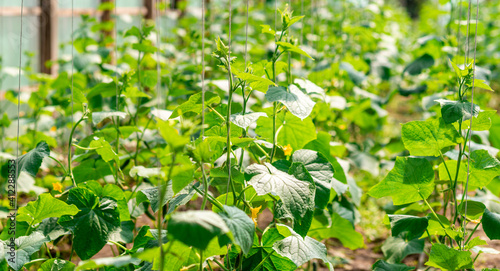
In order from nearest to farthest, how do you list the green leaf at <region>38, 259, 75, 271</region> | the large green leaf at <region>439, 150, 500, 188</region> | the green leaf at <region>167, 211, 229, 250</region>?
the green leaf at <region>167, 211, 229, 250</region>
the green leaf at <region>38, 259, 75, 271</region>
the large green leaf at <region>439, 150, 500, 188</region>

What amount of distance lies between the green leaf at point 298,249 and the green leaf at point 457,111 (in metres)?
0.54

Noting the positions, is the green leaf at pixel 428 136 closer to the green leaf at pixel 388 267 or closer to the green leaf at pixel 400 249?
the green leaf at pixel 388 267

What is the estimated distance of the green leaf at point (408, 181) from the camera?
1.64 meters

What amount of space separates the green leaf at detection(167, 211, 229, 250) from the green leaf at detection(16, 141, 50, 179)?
781 millimetres

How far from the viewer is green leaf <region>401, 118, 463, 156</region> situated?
1.66m

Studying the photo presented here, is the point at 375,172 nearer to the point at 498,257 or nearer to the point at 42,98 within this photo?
the point at 498,257

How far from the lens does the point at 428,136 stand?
1.67m

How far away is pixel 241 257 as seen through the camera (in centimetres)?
145

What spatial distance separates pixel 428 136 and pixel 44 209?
118cm

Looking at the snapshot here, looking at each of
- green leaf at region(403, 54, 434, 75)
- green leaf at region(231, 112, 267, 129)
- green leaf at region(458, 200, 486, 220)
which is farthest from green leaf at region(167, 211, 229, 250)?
green leaf at region(403, 54, 434, 75)

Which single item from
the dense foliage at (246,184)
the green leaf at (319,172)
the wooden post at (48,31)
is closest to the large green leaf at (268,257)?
the dense foliage at (246,184)

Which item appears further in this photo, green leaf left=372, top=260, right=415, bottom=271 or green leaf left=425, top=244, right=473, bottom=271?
green leaf left=372, top=260, right=415, bottom=271

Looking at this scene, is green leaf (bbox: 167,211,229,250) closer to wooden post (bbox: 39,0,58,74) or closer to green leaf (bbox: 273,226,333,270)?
green leaf (bbox: 273,226,333,270)

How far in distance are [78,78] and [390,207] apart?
1827 mm
